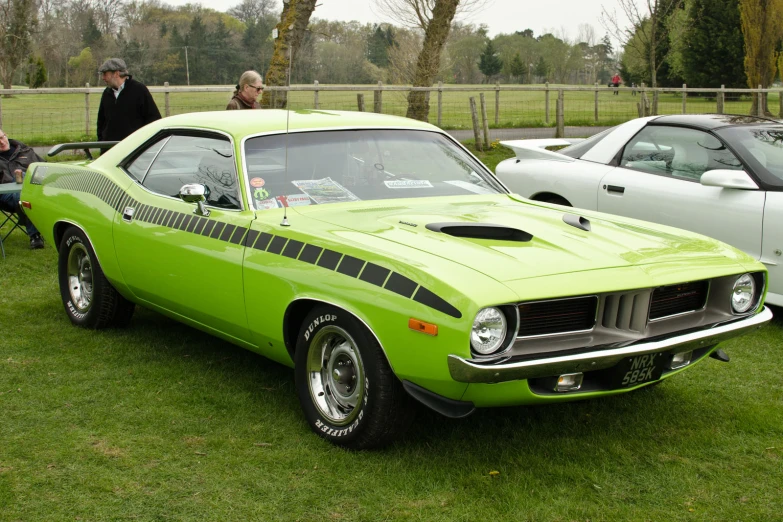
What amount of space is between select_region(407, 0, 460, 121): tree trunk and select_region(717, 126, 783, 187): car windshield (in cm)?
1391

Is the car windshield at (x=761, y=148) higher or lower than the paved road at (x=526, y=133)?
lower

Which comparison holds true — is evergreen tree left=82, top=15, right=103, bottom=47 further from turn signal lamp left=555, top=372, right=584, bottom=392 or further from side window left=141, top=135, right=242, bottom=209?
turn signal lamp left=555, top=372, right=584, bottom=392

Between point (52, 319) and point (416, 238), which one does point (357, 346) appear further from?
point (52, 319)

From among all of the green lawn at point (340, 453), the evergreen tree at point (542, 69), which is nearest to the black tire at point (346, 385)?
the green lawn at point (340, 453)

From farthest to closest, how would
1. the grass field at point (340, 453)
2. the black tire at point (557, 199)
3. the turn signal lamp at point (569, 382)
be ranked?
the black tire at point (557, 199) → the turn signal lamp at point (569, 382) → the grass field at point (340, 453)

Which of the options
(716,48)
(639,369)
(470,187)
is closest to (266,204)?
(470,187)

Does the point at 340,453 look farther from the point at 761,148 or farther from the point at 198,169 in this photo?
the point at 761,148

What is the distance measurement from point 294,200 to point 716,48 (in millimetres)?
46339

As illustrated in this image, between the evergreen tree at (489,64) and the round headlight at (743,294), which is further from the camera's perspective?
the evergreen tree at (489,64)

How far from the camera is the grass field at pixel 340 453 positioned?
3453 millimetres

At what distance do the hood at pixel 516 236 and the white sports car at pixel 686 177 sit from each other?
169 centimetres

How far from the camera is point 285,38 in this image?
1573 cm

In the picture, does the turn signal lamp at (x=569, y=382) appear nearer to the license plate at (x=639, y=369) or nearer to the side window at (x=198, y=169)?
the license plate at (x=639, y=369)

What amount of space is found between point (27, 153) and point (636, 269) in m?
7.63
